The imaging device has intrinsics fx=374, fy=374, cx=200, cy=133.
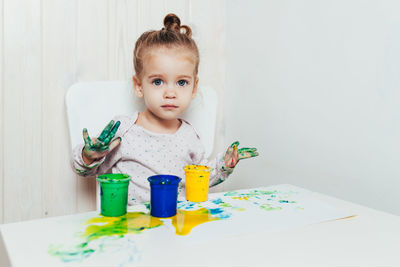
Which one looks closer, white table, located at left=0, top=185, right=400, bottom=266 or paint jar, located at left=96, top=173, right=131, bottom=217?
white table, located at left=0, top=185, right=400, bottom=266

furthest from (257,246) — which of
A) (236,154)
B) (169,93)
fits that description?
(169,93)

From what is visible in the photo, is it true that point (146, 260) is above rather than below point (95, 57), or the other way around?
below

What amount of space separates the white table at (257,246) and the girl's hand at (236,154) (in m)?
0.27

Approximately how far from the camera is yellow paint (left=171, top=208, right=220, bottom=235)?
67cm

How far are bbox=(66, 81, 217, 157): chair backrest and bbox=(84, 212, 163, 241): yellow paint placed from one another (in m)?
0.41

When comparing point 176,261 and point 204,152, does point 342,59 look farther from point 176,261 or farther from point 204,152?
point 176,261

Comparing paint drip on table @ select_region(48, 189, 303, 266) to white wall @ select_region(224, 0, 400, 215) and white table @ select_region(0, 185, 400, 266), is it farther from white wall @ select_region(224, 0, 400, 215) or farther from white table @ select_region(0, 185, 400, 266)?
white wall @ select_region(224, 0, 400, 215)

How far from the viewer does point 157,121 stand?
112 cm

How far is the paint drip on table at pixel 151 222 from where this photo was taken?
570 mm

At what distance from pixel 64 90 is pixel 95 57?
15 centimetres

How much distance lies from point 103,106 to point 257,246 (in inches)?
27.2

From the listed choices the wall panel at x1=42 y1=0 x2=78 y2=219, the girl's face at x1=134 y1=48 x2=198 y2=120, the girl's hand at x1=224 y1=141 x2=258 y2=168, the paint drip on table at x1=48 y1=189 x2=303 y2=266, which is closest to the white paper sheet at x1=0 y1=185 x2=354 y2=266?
the paint drip on table at x1=48 y1=189 x2=303 y2=266

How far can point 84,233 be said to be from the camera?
2.10 ft

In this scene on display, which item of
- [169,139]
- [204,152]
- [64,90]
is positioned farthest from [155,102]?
[64,90]
